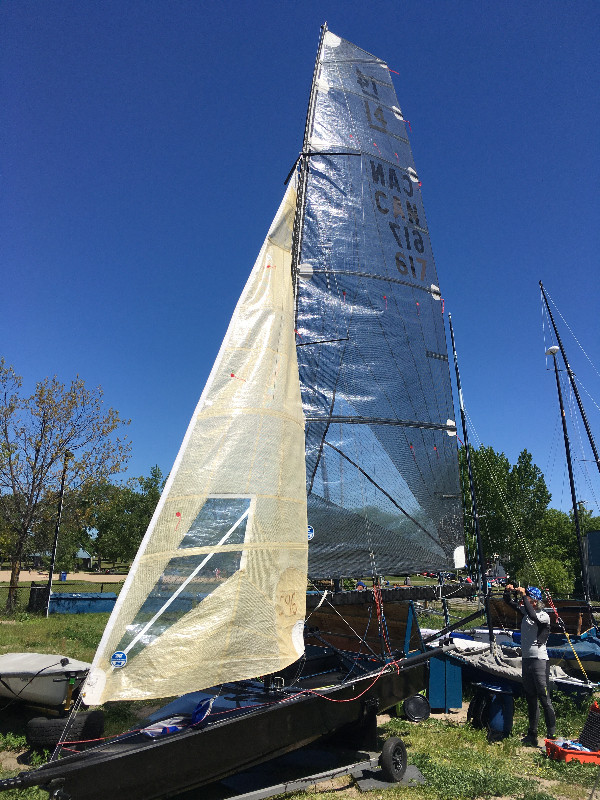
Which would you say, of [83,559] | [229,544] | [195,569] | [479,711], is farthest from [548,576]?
[83,559]

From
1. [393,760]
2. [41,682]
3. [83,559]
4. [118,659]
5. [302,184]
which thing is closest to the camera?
[118,659]

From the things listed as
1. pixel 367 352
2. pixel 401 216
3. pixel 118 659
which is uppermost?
pixel 401 216

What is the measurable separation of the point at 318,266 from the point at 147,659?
659cm

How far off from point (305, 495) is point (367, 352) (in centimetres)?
398

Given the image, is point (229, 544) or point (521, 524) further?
point (521, 524)

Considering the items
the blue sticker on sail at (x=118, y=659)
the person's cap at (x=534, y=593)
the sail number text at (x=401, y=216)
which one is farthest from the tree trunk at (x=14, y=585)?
the person's cap at (x=534, y=593)

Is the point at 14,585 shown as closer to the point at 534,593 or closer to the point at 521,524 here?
the point at 534,593

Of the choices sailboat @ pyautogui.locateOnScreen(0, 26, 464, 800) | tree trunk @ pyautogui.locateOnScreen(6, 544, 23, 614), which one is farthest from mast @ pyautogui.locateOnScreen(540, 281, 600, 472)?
tree trunk @ pyautogui.locateOnScreen(6, 544, 23, 614)

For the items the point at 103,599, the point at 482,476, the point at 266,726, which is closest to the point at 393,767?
the point at 266,726

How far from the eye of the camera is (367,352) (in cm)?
909

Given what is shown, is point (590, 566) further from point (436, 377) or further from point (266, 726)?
point (266, 726)

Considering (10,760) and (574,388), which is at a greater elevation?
(574,388)

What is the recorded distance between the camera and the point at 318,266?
29.5 ft

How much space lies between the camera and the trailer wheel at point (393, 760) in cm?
545
